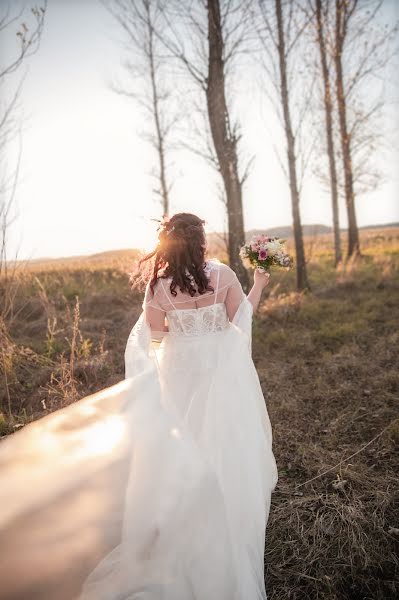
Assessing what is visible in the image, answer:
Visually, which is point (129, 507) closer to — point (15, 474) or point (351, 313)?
point (15, 474)

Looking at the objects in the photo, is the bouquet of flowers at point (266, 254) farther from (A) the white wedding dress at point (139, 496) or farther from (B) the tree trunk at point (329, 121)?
(B) the tree trunk at point (329, 121)

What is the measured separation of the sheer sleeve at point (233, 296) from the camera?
301cm

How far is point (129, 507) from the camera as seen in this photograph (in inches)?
59.3

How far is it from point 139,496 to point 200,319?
1.55m

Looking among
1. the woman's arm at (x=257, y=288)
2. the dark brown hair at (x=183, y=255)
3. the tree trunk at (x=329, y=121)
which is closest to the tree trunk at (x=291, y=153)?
the tree trunk at (x=329, y=121)

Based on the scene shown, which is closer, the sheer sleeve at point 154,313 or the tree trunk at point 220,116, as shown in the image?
the sheer sleeve at point 154,313

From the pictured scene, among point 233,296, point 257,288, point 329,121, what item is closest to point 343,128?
point 329,121

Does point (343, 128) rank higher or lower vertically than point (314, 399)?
higher

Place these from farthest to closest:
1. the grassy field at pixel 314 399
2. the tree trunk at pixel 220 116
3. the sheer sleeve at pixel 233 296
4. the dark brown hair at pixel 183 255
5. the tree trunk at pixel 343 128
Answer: the tree trunk at pixel 343 128, the tree trunk at pixel 220 116, the sheer sleeve at pixel 233 296, the dark brown hair at pixel 183 255, the grassy field at pixel 314 399

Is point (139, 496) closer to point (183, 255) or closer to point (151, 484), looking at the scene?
point (151, 484)

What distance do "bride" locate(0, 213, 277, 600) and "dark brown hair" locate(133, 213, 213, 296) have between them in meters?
0.02

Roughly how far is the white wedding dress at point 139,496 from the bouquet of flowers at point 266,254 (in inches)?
51.1

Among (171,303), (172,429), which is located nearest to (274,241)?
(171,303)

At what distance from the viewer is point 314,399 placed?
4684 millimetres
